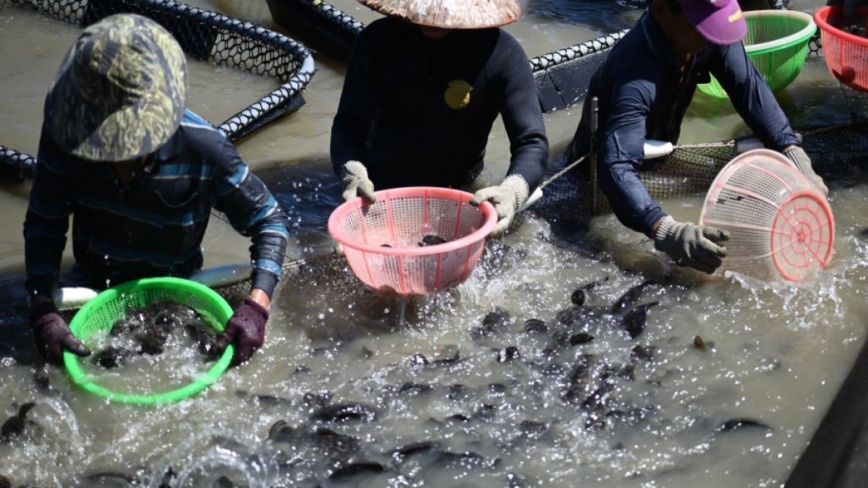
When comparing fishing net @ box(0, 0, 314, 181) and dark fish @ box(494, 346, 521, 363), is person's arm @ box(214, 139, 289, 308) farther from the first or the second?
fishing net @ box(0, 0, 314, 181)

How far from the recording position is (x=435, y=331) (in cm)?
451

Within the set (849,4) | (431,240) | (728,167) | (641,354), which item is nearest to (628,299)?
(641,354)

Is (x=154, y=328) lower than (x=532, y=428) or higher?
higher

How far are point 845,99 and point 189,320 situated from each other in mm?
4902

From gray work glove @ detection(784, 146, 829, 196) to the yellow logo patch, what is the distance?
1656 millimetres

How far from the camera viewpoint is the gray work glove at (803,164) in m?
4.83

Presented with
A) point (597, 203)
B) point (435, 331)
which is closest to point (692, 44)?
point (597, 203)

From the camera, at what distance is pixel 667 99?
5.16 m

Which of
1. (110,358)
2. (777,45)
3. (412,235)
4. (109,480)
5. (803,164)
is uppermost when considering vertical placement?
(777,45)

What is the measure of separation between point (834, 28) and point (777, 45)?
35 centimetres

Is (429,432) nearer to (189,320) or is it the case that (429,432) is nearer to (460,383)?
(460,383)

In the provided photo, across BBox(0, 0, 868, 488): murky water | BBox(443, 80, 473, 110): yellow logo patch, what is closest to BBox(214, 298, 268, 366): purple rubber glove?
BBox(0, 0, 868, 488): murky water

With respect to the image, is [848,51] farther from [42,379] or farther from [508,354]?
[42,379]

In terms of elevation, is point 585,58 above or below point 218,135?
below
